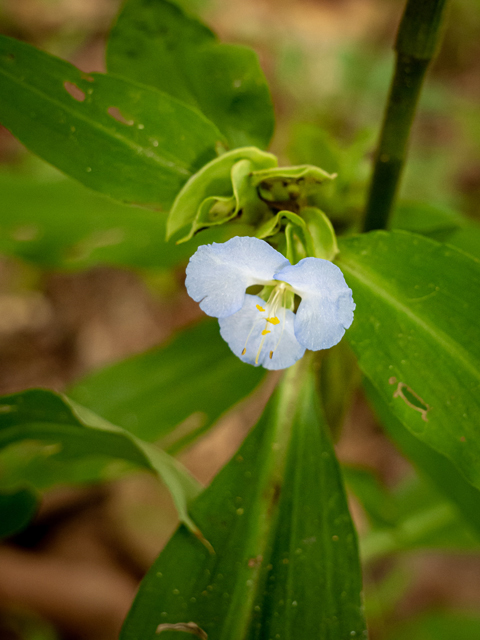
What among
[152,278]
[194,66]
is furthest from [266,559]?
[152,278]

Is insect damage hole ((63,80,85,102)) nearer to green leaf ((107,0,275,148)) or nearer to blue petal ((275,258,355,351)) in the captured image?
green leaf ((107,0,275,148))

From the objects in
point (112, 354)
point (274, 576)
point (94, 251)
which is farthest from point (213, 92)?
point (112, 354)

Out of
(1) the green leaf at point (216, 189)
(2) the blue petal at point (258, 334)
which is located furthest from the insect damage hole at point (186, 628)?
(1) the green leaf at point (216, 189)

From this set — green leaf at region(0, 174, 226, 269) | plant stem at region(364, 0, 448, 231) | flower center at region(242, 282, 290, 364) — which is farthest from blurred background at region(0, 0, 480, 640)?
flower center at region(242, 282, 290, 364)

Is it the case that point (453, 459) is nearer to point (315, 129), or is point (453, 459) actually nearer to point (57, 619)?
point (315, 129)

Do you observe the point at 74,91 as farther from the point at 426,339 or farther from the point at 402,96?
the point at 426,339
